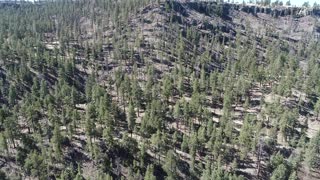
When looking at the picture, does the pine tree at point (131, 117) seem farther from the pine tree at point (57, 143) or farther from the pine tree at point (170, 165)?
the pine tree at point (57, 143)

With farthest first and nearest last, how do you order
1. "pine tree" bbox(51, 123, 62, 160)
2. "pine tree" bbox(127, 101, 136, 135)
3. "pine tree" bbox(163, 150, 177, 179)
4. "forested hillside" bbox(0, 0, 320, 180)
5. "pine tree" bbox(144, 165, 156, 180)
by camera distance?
"pine tree" bbox(127, 101, 136, 135)
"forested hillside" bbox(0, 0, 320, 180)
"pine tree" bbox(163, 150, 177, 179)
"pine tree" bbox(51, 123, 62, 160)
"pine tree" bbox(144, 165, 156, 180)

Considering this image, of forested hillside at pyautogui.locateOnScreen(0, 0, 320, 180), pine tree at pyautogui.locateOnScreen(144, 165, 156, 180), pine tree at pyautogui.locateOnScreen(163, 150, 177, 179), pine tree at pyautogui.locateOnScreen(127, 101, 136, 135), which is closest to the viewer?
pine tree at pyautogui.locateOnScreen(144, 165, 156, 180)

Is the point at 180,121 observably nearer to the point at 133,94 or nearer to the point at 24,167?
the point at 133,94

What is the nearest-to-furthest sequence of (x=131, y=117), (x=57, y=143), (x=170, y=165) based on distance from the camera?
(x=170, y=165)
(x=57, y=143)
(x=131, y=117)

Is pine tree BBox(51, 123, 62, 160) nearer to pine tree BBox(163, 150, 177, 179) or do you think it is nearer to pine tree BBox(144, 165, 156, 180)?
pine tree BBox(144, 165, 156, 180)

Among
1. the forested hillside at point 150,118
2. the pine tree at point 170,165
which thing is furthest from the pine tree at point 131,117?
the pine tree at point 170,165

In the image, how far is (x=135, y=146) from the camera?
9044 centimetres

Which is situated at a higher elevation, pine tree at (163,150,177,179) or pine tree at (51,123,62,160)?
pine tree at (51,123,62,160)

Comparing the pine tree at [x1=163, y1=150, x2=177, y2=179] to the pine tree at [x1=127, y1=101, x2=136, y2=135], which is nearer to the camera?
the pine tree at [x1=163, y1=150, x2=177, y2=179]

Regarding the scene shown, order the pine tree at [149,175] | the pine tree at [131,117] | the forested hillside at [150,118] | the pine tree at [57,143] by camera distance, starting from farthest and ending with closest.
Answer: the pine tree at [131,117] < the forested hillside at [150,118] < the pine tree at [57,143] < the pine tree at [149,175]

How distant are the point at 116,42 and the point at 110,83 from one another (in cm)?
4654

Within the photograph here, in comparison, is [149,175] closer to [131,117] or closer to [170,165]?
[170,165]

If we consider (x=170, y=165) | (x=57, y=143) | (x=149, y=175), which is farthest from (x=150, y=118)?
(x=57, y=143)

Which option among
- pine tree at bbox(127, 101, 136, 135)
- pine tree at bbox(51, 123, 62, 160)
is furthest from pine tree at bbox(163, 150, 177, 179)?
pine tree at bbox(51, 123, 62, 160)
